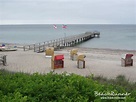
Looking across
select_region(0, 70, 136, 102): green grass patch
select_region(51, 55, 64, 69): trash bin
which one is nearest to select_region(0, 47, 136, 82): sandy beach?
select_region(51, 55, 64, 69): trash bin

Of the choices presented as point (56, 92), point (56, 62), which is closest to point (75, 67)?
point (56, 62)

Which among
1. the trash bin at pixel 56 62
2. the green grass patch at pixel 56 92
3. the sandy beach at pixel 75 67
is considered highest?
the green grass patch at pixel 56 92

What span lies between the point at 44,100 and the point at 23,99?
492mm

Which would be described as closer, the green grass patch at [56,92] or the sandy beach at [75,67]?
the green grass patch at [56,92]

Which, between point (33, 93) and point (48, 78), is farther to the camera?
point (48, 78)

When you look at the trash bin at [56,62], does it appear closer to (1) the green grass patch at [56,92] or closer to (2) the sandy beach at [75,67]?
(2) the sandy beach at [75,67]

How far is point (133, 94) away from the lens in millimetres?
3795

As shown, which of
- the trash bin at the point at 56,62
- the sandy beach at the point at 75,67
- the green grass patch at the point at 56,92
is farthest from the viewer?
the trash bin at the point at 56,62

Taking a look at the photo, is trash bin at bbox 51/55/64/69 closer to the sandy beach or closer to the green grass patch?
the sandy beach

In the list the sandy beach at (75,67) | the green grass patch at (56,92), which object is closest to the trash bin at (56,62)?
the sandy beach at (75,67)

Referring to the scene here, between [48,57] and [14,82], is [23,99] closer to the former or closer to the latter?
[14,82]

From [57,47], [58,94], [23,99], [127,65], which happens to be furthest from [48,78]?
[57,47]

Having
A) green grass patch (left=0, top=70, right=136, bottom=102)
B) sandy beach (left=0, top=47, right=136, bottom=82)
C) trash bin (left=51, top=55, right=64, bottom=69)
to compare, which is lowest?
sandy beach (left=0, top=47, right=136, bottom=82)

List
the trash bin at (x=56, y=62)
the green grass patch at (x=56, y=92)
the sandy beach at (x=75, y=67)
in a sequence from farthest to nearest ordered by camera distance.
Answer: the trash bin at (x=56, y=62) → the sandy beach at (x=75, y=67) → the green grass patch at (x=56, y=92)
